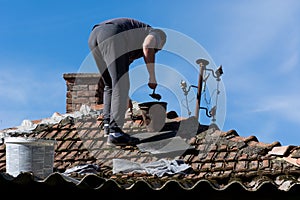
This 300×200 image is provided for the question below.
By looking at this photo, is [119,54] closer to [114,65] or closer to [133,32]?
[114,65]

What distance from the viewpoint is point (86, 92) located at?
8492 mm

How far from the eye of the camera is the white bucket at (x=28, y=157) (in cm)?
542

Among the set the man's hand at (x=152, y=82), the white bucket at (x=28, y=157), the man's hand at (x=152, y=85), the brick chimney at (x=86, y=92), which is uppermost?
the brick chimney at (x=86, y=92)

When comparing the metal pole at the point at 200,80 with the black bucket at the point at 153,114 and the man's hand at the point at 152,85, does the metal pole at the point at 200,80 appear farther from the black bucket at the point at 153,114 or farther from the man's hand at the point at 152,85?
the man's hand at the point at 152,85

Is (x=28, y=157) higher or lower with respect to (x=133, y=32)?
lower

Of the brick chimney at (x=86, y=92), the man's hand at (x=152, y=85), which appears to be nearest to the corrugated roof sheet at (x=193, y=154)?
the man's hand at (x=152, y=85)

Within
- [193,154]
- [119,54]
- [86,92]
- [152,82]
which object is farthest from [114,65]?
[86,92]

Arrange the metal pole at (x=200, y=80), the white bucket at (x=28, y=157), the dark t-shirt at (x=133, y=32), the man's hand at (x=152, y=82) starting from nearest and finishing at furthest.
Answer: the white bucket at (x=28, y=157) → the man's hand at (x=152, y=82) → the dark t-shirt at (x=133, y=32) → the metal pole at (x=200, y=80)

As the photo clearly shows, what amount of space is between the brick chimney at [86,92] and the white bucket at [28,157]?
2.85 m

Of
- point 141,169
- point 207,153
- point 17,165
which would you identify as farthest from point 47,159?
point 207,153

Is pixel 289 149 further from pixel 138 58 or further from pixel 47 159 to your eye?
pixel 47 159

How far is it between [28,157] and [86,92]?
3147 millimetres

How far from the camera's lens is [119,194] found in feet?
14.9

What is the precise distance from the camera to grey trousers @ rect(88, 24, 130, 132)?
6.75 metres
